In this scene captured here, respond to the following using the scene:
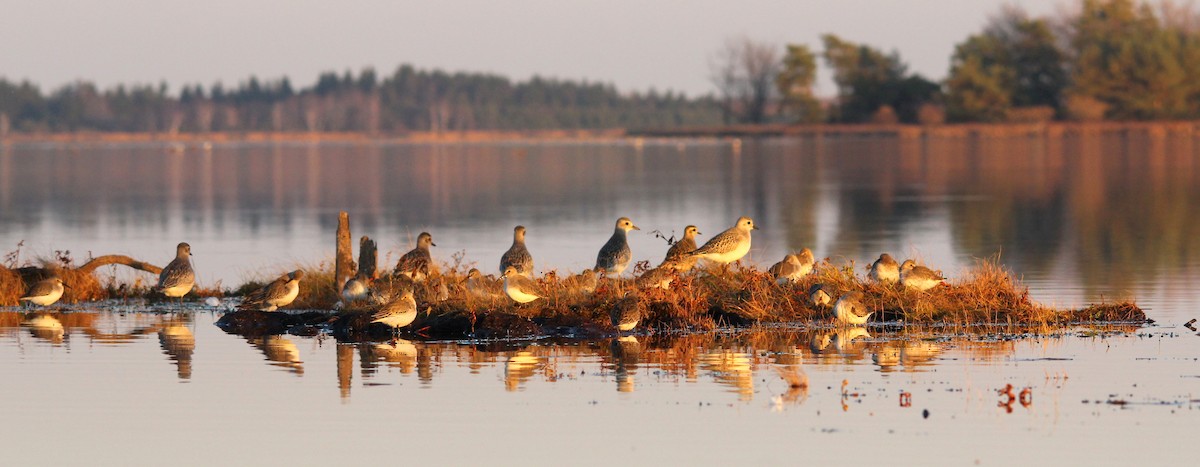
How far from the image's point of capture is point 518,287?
20875mm

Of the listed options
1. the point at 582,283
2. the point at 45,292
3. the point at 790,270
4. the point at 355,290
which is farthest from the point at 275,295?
the point at 790,270

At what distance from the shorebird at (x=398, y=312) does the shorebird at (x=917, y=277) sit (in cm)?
576

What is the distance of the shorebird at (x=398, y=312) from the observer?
20594mm

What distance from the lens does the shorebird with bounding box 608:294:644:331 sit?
68.0 ft

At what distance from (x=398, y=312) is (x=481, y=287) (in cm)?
158

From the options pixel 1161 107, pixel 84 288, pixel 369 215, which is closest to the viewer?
pixel 84 288

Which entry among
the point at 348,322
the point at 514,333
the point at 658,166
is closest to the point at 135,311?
the point at 348,322

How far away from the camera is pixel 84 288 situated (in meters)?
25.5

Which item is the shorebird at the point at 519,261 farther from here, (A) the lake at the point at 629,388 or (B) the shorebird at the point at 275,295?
(B) the shorebird at the point at 275,295

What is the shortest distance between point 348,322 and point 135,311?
14.6 ft

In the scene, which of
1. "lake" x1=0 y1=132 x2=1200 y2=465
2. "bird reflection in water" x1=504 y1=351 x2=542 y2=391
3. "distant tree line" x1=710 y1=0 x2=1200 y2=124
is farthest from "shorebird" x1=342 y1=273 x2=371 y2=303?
"distant tree line" x1=710 y1=0 x2=1200 y2=124

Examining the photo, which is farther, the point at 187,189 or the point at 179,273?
the point at 187,189

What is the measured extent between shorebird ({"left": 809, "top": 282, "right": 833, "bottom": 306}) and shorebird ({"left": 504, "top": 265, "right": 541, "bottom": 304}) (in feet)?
10.6

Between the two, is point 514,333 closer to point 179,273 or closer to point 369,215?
point 179,273
